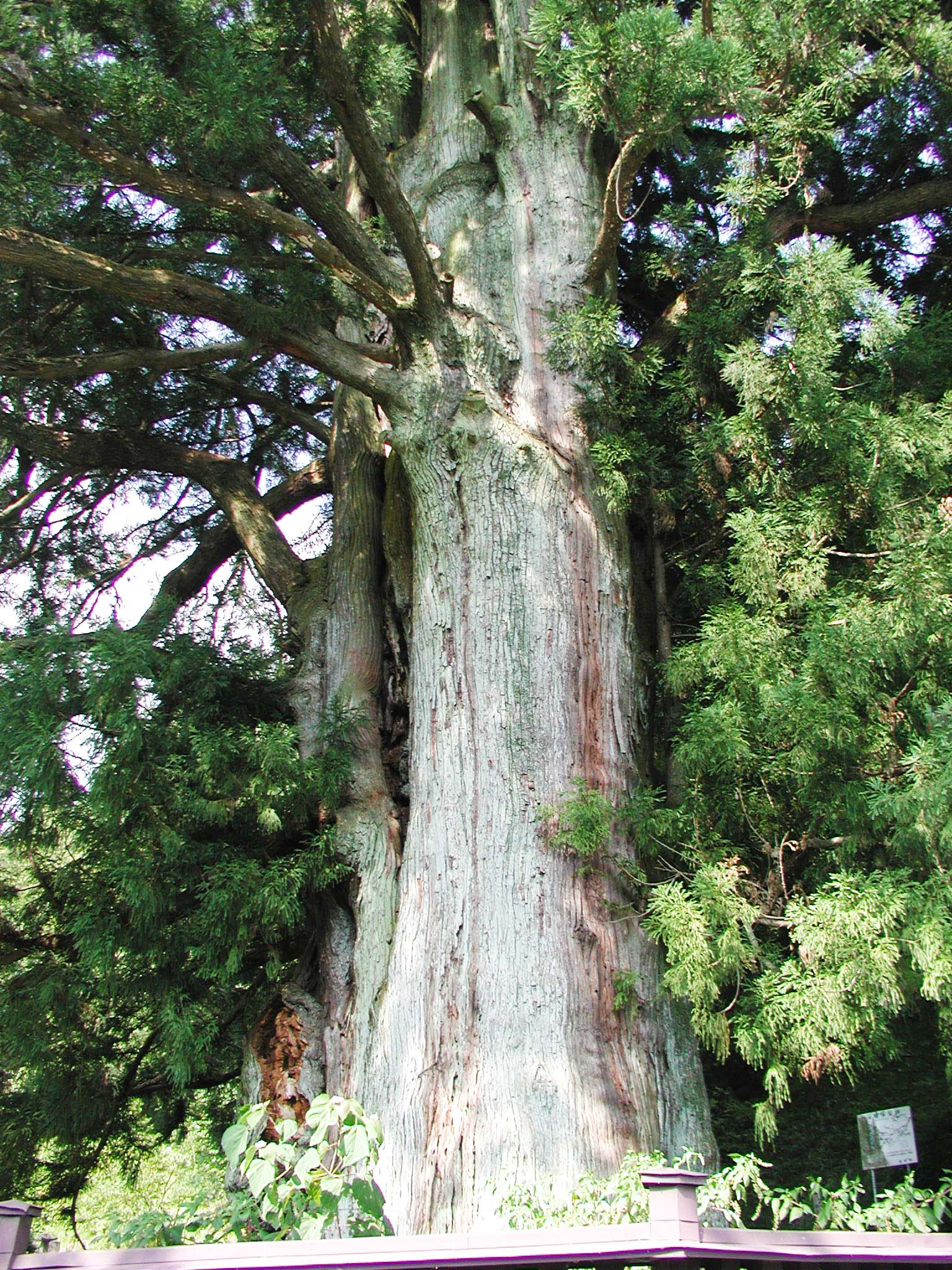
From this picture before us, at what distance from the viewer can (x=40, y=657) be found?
487 cm

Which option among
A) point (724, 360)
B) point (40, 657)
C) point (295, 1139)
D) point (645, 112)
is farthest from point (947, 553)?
point (40, 657)

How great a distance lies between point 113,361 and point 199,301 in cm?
63

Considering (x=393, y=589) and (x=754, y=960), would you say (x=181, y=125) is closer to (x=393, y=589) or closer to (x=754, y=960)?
(x=393, y=589)

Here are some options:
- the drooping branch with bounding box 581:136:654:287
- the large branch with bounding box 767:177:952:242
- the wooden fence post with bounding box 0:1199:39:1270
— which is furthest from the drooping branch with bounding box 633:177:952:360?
the wooden fence post with bounding box 0:1199:39:1270

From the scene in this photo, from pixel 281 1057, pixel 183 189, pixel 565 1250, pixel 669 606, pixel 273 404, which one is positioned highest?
pixel 273 404

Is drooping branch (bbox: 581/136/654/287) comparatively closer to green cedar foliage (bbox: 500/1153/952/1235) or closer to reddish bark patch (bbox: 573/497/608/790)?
reddish bark patch (bbox: 573/497/608/790)

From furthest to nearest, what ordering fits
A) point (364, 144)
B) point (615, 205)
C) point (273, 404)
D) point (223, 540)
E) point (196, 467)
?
1. point (223, 540)
2. point (273, 404)
3. point (196, 467)
4. point (615, 205)
5. point (364, 144)

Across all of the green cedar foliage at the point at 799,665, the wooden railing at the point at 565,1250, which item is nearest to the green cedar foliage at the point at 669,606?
the green cedar foliage at the point at 799,665

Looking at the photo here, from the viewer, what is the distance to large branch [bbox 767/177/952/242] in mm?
5852

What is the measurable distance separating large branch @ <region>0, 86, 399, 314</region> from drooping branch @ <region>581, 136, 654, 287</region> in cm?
103

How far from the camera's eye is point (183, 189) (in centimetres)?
474

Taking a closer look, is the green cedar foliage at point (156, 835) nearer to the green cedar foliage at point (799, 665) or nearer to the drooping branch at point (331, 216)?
the green cedar foliage at point (799, 665)

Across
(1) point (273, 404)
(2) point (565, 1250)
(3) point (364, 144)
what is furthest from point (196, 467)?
(2) point (565, 1250)

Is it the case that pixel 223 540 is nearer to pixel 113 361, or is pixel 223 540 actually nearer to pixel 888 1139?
pixel 113 361
